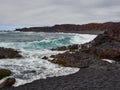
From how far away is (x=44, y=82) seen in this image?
1859 centimetres

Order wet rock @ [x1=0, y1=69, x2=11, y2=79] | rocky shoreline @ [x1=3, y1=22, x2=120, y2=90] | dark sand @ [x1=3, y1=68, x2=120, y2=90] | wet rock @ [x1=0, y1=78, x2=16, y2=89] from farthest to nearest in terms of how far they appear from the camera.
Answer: wet rock @ [x1=0, y1=69, x2=11, y2=79], wet rock @ [x1=0, y1=78, x2=16, y2=89], rocky shoreline @ [x1=3, y1=22, x2=120, y2=90], dark sand @ [x1=3, y1=68, x2=120, y2=90]

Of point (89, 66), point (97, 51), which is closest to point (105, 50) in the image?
point (97, 51)

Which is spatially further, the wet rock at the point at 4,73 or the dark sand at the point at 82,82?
the wet rock at the point at 4,73

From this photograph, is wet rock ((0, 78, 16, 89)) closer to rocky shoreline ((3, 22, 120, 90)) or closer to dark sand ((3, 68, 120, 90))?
rocky shoreline ((3, 22, 120, 90))

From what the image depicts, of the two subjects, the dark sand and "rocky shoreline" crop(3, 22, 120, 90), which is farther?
"rocky shoreline" crop(3, 22, 120, 90)

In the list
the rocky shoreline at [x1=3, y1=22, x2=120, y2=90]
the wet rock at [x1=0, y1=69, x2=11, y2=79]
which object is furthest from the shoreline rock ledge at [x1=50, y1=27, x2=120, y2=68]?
the wet rock at [x1=0, y1=69, x2=11, y2=79]

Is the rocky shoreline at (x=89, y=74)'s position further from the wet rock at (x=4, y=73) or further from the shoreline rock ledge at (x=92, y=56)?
the wet rock at (x=4, y=73)

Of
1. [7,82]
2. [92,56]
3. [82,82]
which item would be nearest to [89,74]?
[82,82]

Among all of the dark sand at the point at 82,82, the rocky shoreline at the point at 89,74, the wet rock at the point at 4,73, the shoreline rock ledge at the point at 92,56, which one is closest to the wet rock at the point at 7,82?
the rocky shoreline at the point at 89,74

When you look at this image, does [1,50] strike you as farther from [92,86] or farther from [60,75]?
[92,86]

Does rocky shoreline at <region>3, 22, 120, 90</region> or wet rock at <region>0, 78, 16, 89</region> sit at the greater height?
rocky shoreline at <region>3, 22, 120, 90</region>

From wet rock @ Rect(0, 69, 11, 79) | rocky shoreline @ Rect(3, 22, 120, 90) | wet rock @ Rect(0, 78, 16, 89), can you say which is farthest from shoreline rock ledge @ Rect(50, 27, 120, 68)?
wet rock @ Rect(0, 78, 16, 89)

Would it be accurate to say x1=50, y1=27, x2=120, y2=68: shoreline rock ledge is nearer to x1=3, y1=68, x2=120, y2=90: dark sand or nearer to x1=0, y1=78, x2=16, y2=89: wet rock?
x1=3, y1=68, x2=120, y2=90: dark sand

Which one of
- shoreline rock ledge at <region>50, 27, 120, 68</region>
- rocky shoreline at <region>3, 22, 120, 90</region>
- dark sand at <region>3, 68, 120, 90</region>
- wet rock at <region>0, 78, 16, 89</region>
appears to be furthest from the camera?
shoreline rock ledge at <region>50, 27, 120, 68</region>
